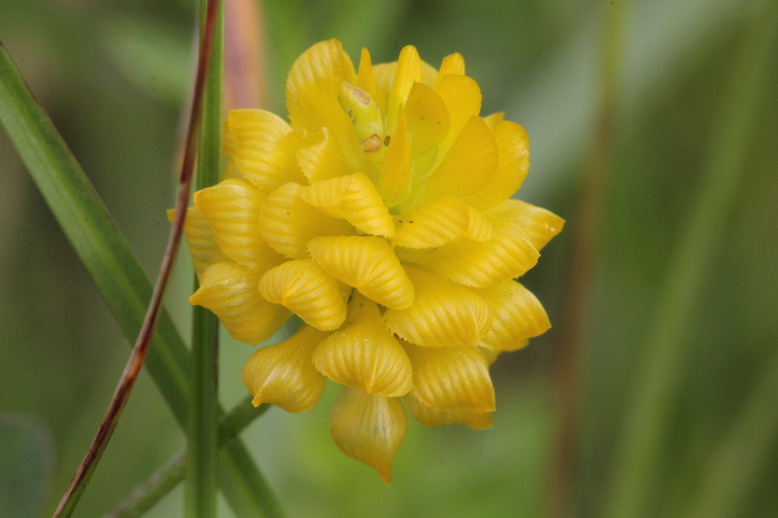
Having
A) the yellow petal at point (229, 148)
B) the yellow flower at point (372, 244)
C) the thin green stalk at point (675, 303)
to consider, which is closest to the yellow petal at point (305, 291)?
the yellow flower at point (372, 244)

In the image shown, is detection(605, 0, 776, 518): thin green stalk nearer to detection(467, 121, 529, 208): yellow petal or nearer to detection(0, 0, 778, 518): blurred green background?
detection(0, 0, 778, 518): blurred green background

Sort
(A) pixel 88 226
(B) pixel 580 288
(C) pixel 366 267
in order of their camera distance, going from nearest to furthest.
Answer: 1. (C) pixel 366 267
2. (A) pixel 88 226
3. (B) pixel 580 288

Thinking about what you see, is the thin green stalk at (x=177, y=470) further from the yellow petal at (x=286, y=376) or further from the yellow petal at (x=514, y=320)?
the yellow petal at (x=514, y=320)

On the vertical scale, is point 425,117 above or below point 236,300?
above

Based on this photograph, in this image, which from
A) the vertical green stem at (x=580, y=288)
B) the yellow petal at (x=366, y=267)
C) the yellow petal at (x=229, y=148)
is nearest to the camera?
the yellow petal at (x=366, y=267)

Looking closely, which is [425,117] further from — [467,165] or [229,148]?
[229,148]

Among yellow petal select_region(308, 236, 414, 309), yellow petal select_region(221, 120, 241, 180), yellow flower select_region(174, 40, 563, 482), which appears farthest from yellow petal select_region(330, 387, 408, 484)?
yellow petal select_region(221, 120, 241, 180)

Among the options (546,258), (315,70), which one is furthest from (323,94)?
(546,258)
